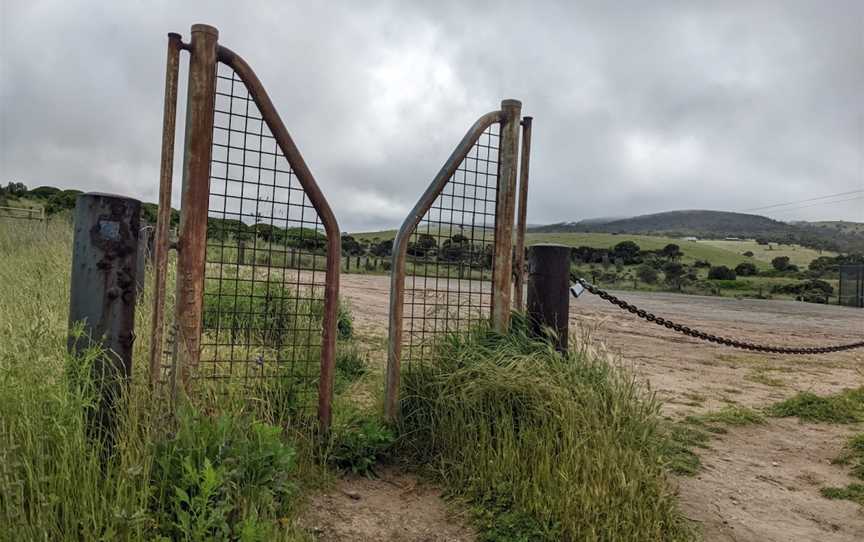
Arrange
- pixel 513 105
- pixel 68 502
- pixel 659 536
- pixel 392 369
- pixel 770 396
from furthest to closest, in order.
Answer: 1. pixel 770 396
2. pixel 513 105
3. pixel 392 369
4. pixel 659 536
5. pixel 68 502

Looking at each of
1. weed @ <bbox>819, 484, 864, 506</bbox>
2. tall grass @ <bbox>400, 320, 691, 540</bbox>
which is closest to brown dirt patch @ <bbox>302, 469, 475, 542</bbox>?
tall grass @ <bbox>400, 320, 691, 540</bbox>

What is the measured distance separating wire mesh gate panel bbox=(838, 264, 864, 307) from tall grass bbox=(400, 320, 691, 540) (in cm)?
3217

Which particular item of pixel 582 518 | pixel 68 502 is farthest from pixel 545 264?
pixel 68 502

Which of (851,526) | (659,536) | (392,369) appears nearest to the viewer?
(659,536)

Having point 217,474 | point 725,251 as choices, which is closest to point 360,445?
point 217,474

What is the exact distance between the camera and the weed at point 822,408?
5.68 metres

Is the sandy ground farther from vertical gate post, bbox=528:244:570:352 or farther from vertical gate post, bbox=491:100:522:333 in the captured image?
vertical gate post, bbox=491:100:522:333

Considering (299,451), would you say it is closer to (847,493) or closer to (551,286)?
(551,286)

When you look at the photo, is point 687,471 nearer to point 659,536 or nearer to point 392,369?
point 659,536

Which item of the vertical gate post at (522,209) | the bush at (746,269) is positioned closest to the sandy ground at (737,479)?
the vertical gate post at (522,209)

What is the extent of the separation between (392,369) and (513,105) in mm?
2243

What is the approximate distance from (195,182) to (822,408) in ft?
21.5

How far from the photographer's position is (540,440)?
3064mm

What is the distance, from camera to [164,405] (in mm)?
2822
